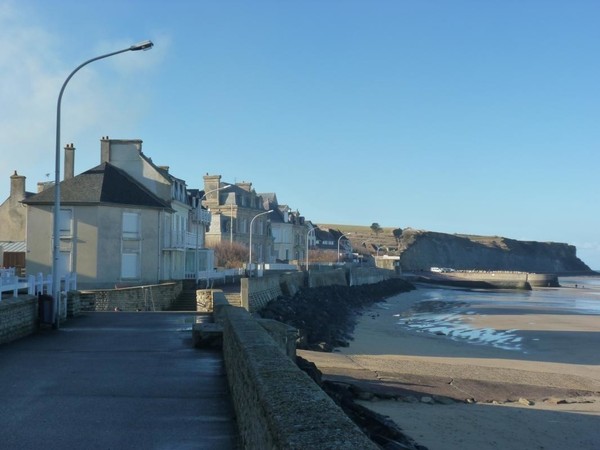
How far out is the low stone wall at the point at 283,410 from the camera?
3.38 metres

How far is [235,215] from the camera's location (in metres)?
69.8

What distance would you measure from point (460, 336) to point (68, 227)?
69.3 ft

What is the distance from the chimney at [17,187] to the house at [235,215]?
23.7 meters

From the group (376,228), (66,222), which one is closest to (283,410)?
(66,222)

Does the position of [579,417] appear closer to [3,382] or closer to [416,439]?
[416,439]

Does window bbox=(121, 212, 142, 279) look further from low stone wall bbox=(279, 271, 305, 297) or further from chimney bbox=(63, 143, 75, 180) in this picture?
low stone wall bbox=(279, 271, 305, 297)

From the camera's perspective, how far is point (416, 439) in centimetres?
1220

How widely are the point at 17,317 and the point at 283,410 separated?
11438 millimetres

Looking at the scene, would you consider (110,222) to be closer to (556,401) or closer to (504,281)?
(556,401)

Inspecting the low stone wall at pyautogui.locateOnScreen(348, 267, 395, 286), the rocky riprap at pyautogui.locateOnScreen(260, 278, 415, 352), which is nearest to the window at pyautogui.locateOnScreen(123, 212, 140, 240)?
the rocky riprap at pyautogui.locateOnScreen(260, 278, 415, 352)

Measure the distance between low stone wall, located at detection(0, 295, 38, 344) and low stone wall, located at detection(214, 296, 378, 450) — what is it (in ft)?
25.4

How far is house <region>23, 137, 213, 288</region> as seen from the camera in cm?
3531

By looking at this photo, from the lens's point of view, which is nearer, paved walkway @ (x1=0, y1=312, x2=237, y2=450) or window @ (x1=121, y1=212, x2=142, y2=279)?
paved walkway @ (x1=0, y1=312, x2=237, y2=450)

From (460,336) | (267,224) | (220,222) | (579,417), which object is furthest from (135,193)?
(267,224)
